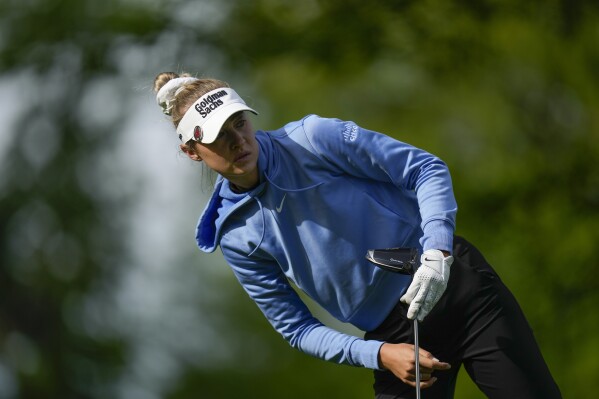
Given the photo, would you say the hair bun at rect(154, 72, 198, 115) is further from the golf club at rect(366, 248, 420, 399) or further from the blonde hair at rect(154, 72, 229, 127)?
the golf club at rect(366, 248, 420, 399)

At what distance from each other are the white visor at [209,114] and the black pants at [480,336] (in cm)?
59

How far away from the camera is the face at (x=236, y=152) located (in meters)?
2.48

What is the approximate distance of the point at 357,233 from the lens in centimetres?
253

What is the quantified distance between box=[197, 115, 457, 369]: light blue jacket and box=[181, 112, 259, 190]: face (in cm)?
3

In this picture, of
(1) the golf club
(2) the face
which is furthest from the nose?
(1) the golf club

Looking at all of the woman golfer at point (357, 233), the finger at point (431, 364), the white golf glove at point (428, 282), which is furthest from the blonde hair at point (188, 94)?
the finger at point (431, 364)

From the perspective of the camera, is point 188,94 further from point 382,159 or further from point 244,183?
point 382,159

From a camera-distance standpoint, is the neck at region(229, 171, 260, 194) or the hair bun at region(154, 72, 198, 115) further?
the hair bun at region(154, 72, 198, 115)

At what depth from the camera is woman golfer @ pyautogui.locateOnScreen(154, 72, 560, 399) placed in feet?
7.99

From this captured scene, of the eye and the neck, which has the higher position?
the eye

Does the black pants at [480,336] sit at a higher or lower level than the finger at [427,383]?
higher

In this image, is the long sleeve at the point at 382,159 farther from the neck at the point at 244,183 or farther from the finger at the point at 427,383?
the finger at the point at 427,383

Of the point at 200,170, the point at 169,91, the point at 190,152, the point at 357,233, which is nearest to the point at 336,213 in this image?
the point at 357,233

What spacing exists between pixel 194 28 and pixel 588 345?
270 cm
